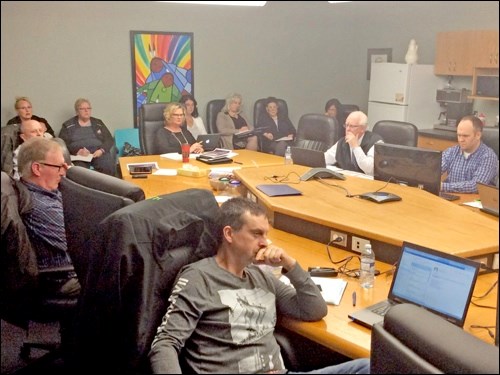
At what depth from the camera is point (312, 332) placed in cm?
A: 182

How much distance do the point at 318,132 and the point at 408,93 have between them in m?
2.20

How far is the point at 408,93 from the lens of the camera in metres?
6.64

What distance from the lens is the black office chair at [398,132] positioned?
4375 millimetres

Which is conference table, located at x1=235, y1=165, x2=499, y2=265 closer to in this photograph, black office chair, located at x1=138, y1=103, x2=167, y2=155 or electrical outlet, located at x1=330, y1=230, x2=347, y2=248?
electrical outlet, located at x1=330, y1=230, x2=347, y2=248

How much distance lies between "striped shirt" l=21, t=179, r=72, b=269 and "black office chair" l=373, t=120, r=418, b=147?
2.80 metres

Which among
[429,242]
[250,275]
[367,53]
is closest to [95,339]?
[250,275]

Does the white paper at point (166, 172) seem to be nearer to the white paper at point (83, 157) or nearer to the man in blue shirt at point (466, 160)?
the white paper at point (83, 157)

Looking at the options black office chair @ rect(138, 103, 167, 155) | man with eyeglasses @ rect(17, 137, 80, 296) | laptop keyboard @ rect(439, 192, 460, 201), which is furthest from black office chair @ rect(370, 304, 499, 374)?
black office chair @ rect(138, 103, 167, 155)

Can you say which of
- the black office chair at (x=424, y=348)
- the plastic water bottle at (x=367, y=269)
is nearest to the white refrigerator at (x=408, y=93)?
the plastic water bottle at (x=367, y=269)

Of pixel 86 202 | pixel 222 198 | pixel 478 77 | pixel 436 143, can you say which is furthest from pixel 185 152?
pixel 478 77

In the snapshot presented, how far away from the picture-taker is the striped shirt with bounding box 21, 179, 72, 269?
2.46 m

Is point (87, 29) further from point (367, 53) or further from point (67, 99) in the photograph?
point (367, 53)

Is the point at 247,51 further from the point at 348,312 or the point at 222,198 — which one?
the point at 348,312

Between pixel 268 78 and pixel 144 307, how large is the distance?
5810 millimetres
